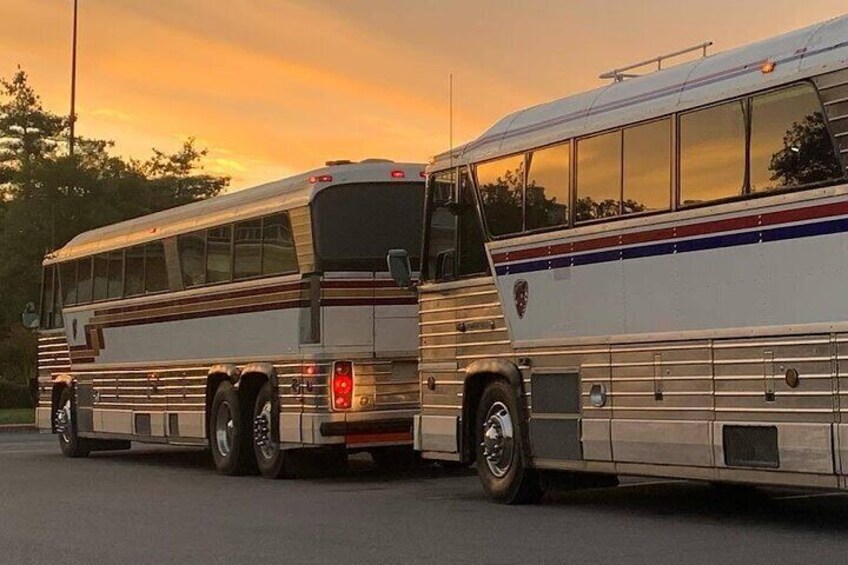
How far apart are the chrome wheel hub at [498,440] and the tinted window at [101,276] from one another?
10.5 metres

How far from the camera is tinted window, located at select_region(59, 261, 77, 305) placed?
24859 millimetres

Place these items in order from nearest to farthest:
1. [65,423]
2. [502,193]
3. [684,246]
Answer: [684,246]
[502,193]
[65,423]

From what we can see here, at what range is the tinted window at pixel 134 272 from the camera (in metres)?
22.2

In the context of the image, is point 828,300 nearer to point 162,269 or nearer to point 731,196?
point 731,196

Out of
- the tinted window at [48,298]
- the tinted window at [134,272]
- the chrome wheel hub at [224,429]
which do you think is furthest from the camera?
the tinted window at [48,298]

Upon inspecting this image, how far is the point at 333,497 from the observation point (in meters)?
15.7

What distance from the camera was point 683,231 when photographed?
12.1 meters

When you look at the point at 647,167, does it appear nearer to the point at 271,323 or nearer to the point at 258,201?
the point at 271,323

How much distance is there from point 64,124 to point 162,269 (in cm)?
4272

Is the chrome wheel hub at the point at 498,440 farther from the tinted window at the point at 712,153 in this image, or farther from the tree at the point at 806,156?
the tree at the point at 806,156

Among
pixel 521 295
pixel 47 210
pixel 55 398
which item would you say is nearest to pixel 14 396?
pixel 47 210

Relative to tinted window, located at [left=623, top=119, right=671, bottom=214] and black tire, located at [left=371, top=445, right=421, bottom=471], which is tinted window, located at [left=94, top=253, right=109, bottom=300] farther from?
tinted window, located at [left=623, top=119, right=671, bottom=214]

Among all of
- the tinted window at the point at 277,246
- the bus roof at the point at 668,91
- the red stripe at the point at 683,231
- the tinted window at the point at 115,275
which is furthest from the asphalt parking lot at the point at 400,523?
the tinted window at the point at 115,275

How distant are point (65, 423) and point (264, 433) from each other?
716cm
